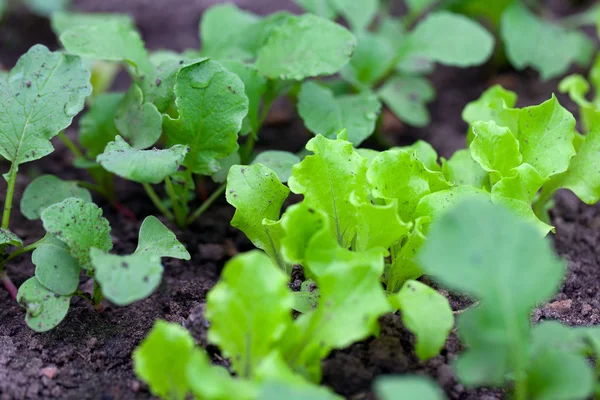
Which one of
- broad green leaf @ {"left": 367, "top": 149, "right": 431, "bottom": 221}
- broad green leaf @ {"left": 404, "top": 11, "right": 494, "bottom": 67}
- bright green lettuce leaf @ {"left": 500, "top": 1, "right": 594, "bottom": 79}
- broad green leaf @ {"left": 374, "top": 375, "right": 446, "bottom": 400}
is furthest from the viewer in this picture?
bright green lettuce leaf @ {"left": 500, "top": 1, "right": 594, "bottom": 79}

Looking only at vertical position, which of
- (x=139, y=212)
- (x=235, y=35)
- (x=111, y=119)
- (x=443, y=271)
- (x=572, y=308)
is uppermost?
(x=443, y=271)

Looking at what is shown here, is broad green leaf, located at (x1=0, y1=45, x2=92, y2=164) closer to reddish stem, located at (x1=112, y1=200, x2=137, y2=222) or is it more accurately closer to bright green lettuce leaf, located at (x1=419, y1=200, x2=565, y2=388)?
reddish stem, located at (x1=112, y1=200, x2=137, y2=222)

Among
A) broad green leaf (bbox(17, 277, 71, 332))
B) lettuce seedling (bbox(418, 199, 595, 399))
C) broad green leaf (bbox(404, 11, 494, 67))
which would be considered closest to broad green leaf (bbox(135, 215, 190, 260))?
broad green leaf (bbox(17, 277, 71, 332))

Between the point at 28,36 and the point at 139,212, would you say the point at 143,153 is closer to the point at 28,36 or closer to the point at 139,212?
the point at 139,212

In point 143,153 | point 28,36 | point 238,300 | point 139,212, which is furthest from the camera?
point 28,36

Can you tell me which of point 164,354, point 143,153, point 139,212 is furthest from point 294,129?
point 164,354

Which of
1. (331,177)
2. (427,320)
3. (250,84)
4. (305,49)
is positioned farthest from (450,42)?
(427,320)
